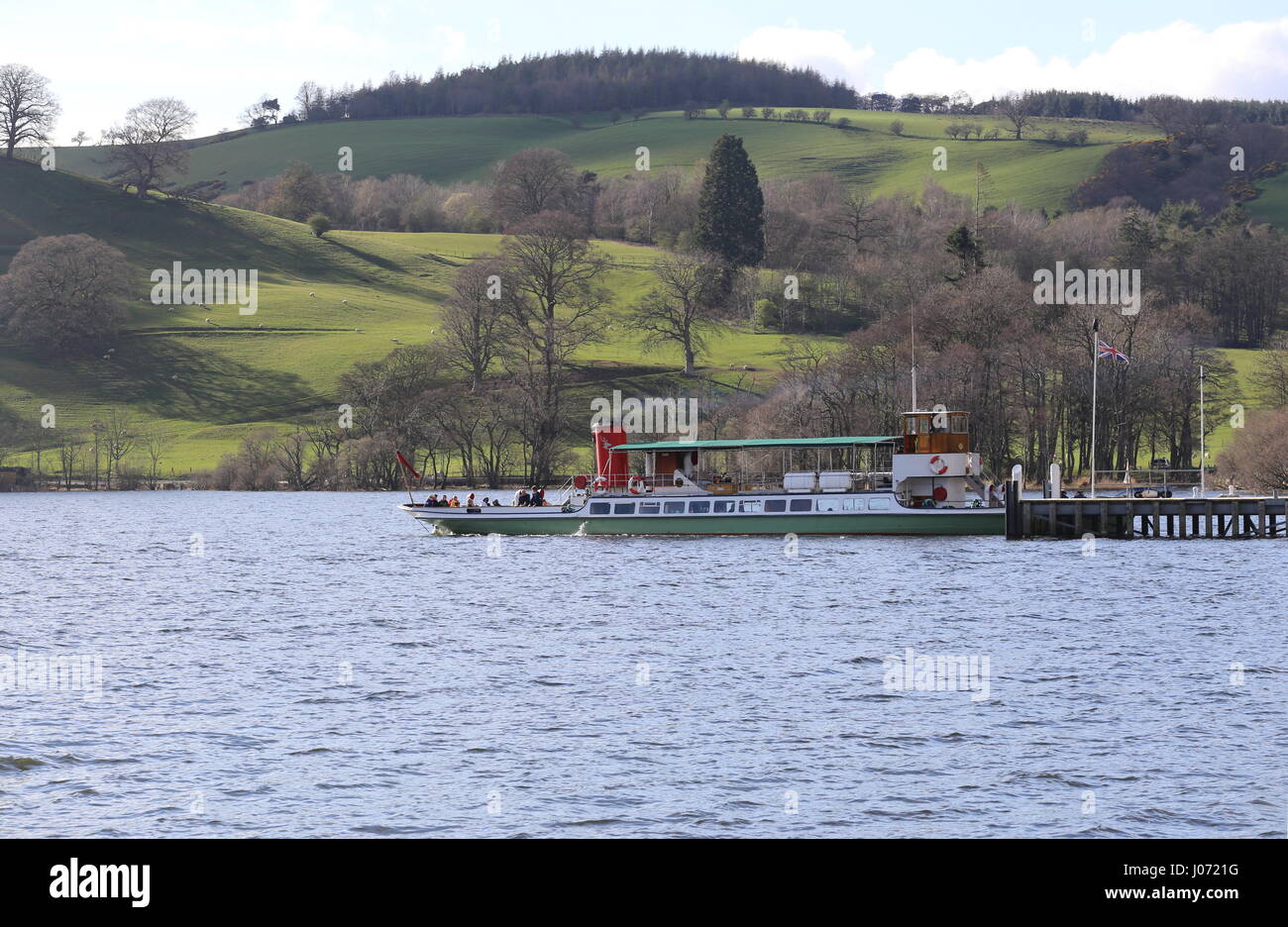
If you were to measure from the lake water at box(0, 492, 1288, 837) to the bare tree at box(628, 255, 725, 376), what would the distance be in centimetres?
10020

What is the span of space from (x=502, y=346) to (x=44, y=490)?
48.7m

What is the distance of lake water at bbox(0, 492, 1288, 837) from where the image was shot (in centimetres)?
2455

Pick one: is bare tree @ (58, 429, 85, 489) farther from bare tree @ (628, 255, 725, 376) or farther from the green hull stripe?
the green hull stripe

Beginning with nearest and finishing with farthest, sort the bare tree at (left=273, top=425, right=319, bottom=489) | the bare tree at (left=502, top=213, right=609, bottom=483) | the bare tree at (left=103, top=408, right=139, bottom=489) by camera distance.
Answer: the bare tree at (left=273, top=425, right=319, bottom=489)
the bare tree at (left=103, top=408, right=139, bottom=489)
the bare tree at (left=502, top=213, right=609, bottom=483)

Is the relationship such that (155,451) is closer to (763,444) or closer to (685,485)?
(685,485)

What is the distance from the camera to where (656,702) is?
1353 inches

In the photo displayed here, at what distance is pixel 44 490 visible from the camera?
152m

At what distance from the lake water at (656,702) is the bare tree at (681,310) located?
10020 centimetres

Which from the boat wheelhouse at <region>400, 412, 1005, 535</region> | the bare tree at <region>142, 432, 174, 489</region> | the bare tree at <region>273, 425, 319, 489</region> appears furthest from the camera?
the bare tree at <region>142, 432, 174, 489</region>

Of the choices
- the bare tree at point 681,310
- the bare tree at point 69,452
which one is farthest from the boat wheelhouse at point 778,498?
the bare tree at point 681,310

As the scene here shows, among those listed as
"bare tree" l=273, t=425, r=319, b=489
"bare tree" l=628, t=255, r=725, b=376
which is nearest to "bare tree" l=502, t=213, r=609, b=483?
"bare tree" l=628, t=255, r=725, b=376
